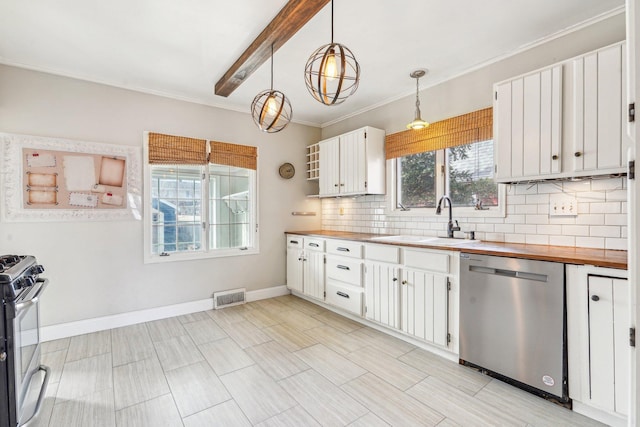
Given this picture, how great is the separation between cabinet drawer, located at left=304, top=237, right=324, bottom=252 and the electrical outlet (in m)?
2.30

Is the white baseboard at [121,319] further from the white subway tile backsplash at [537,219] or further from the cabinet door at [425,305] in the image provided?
the white subway tile backsplash at [537,219]

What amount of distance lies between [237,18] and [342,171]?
2150 mm

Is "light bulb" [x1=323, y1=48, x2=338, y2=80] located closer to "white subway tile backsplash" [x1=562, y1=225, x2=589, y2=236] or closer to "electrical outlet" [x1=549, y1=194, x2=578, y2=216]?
"electrical outlet" [x1=549, y1=194, x2=578, y2=216]

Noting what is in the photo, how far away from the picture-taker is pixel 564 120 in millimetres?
2102

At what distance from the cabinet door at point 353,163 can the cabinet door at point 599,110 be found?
6.60 ft

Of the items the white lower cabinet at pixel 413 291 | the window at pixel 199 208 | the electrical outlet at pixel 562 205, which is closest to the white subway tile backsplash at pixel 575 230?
the electrical outlet at pixel 562 205

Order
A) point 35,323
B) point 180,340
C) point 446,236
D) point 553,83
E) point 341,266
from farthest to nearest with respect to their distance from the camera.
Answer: point 341,266 < point 446,236 < point 180,340 < point 553,83 < point 35,323

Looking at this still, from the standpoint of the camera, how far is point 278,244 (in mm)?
4379

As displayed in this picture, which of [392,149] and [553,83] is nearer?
[553,83]

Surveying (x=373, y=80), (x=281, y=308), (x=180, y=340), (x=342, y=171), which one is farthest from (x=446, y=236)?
(x=180, y=340)

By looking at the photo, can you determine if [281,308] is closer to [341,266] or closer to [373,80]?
[341,266]

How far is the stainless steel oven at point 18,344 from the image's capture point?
1533 mm

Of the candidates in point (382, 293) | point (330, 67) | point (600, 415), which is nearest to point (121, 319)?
point (382, 293)

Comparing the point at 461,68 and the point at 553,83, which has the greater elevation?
the point at 461,68
